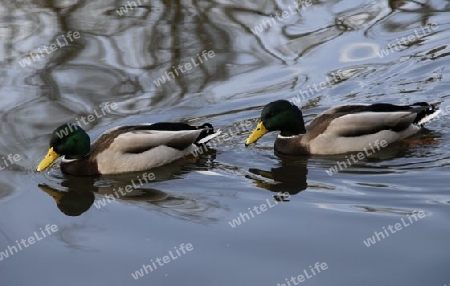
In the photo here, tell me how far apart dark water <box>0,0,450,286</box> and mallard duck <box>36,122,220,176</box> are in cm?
15

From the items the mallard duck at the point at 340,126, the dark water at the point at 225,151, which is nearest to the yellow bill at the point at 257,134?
the mallard duck at the point at 340,126

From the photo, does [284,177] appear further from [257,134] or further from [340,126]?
[340,126]

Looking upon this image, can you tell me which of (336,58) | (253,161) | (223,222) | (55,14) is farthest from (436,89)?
(55,14)

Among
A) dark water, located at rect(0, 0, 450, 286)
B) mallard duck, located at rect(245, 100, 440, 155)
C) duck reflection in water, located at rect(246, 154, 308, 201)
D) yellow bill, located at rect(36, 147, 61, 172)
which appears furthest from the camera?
mallard duck, located at rect(245, 100, 440, 155)

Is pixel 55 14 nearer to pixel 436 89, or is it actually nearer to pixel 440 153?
pixel 436 89

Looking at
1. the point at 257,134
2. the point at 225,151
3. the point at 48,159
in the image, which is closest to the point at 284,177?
the point at 257,134

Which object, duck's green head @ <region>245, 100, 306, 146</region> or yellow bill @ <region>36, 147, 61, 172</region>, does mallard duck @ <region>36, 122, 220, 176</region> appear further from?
duck's green head @ <region>245, 100, 306, 146</region>

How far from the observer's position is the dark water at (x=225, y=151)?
721cm

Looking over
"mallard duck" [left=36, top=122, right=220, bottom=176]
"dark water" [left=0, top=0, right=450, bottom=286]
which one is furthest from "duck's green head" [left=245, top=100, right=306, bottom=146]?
"mallard duck" [left=36, top=122, right=220, bottom=176]

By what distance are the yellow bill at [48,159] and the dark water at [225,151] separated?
12 centimetres

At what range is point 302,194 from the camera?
8.48 metres

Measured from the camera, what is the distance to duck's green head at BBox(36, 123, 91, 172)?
29.9 ft

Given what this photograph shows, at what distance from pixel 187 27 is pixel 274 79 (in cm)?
216

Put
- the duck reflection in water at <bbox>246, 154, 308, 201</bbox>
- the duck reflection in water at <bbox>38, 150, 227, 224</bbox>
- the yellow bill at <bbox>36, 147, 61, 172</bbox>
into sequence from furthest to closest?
the yellow bill at <bbox>36, 147, 61, 172</bbox> < the duck reflection in water at <bbox>246, 154, 308, 201</bbox> < the duck reflection in water at <bbox>38, 150, 227, 224</bbox>
